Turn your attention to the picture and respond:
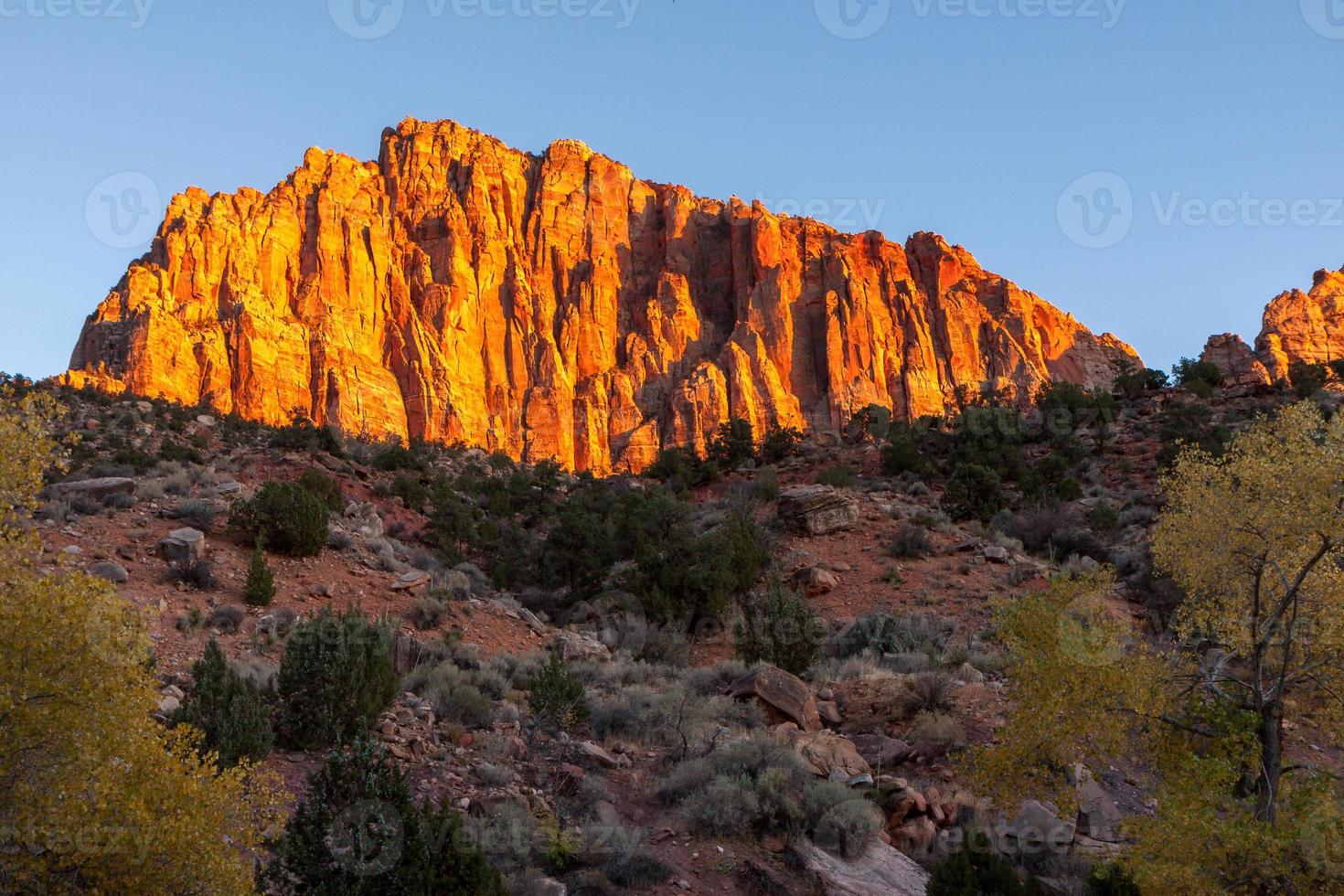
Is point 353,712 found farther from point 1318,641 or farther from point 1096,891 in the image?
point 1318,641

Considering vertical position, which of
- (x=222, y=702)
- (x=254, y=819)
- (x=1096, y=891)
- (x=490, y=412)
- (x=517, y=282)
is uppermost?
(x=517, y=282)

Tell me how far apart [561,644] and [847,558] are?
1017cm

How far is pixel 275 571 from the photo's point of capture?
1645 centimetres

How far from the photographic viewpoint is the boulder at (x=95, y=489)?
17.7 metres

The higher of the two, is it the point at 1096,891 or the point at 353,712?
the point at 353,712

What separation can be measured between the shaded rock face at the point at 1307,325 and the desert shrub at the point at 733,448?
4361cm

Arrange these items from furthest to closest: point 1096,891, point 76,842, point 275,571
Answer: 1. point 275,571
2. point 1096,891
3. point 76,842

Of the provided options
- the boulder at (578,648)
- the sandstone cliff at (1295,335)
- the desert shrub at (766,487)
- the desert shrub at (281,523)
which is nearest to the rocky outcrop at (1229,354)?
the sandstone cliff at (1295,335)

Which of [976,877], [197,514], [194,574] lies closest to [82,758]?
[976,877]

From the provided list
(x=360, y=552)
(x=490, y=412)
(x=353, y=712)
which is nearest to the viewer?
(x=353, y=712)

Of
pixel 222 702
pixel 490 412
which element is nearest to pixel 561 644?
pixel 222 702

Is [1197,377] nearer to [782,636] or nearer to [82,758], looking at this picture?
[782,636]

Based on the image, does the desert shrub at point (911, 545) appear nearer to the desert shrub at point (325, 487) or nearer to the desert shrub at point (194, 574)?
the desert shrub at point (325, 487)

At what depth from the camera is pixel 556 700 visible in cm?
1153
